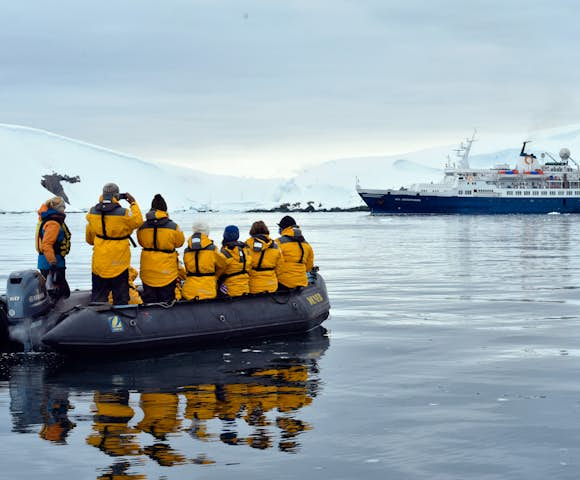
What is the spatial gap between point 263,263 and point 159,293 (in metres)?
2.01

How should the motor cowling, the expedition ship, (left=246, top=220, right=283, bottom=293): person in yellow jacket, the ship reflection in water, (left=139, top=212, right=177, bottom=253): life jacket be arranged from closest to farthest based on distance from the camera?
the ship reflection in water → the motor cowling → (left=139, top=212, right=177, bottom=253): life jacket → (left=246, top=220, right=283, bottom=293): person in yellow jacket → the expedition ship

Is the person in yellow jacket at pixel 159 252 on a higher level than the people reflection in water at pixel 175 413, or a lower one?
higher

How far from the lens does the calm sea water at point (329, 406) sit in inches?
283

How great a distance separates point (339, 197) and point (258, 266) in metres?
142

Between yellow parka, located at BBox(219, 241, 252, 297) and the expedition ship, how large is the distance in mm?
100476

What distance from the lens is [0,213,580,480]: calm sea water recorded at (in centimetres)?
718

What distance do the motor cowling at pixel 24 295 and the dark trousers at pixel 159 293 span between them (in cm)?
156

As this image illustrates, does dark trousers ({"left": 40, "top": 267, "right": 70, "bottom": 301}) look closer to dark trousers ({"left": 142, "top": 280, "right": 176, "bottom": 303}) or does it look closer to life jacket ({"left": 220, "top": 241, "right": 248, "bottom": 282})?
dark trousers ({"left": 142, "top": 280, "right": 176, "bottom": 303})

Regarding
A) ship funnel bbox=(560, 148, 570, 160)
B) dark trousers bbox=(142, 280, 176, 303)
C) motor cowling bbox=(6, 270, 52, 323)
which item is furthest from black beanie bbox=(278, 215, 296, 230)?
ship funnel bbox=(560, 148, 570, 160)

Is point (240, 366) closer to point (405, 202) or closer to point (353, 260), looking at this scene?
point (353, 260)

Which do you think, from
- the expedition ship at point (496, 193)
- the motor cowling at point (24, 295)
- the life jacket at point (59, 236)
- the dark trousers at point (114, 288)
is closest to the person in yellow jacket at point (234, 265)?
the dark trousers at point (114, 288)

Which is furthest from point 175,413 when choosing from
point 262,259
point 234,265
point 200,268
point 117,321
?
point 262,259

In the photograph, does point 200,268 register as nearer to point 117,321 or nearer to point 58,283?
point 117,321

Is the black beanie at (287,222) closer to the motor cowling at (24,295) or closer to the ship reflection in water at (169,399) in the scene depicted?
the ship reflection in water at (169,399)
